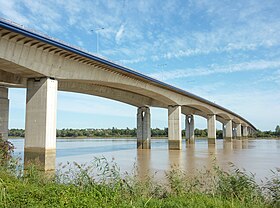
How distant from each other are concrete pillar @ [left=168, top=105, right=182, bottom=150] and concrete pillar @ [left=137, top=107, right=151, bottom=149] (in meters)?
4.49

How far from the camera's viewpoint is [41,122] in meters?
23.5

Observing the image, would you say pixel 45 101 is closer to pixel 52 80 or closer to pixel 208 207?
pixel 52 80

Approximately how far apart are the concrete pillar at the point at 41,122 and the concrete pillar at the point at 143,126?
2958 centimetres

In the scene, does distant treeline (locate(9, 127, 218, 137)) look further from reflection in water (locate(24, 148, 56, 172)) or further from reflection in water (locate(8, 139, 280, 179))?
reflection in water (locate(24, 148, 56, 172))

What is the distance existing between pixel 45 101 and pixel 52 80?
1751 millimetres

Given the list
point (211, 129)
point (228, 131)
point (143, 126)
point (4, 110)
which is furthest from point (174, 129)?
point (228, 131)

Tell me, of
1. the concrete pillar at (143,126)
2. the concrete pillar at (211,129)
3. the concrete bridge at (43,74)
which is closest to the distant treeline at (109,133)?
the concrete pillar at (211,129)

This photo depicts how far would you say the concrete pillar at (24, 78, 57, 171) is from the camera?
76.8ft

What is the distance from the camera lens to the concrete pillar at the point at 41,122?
2341 cm

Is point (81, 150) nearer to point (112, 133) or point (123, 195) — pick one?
point (123, 195)

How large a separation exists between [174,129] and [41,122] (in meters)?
28.9

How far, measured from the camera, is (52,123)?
24156 mm

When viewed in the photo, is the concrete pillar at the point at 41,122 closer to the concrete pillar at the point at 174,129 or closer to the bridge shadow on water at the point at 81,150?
the bridge shadow on water at the point at 81,150

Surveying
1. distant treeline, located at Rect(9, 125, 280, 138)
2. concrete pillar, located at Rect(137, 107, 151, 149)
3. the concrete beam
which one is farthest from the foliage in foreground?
distant treeline, located at Rect(9, 125, 280, 138)
